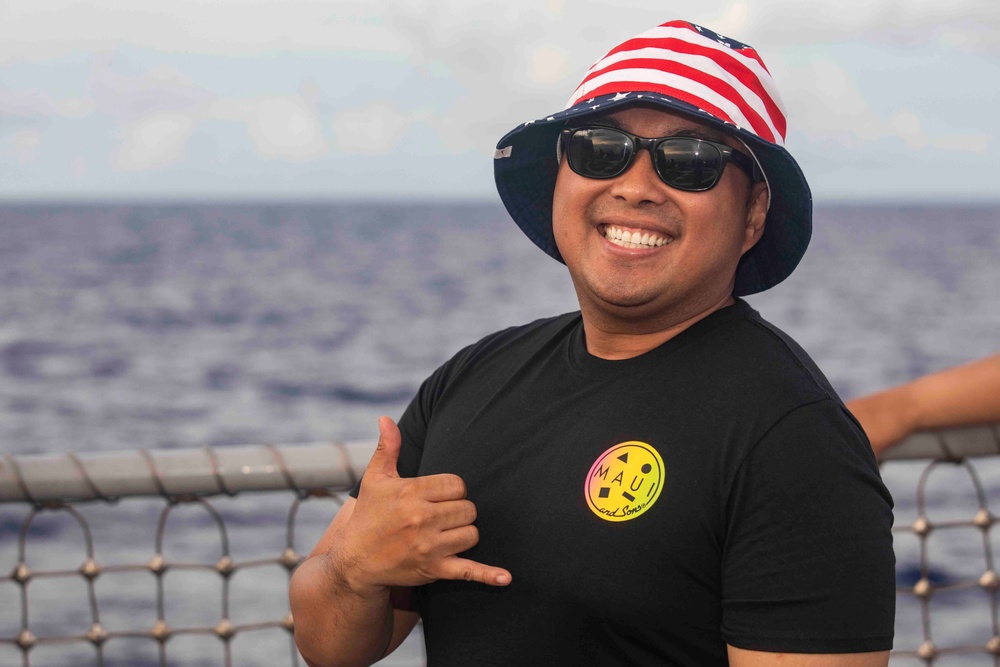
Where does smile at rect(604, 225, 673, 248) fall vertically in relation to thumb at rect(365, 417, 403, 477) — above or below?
above

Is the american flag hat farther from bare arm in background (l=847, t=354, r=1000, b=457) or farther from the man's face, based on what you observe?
bare arm in background (l=847, t=354, r=1000, b=457)

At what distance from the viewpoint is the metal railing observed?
3.07m

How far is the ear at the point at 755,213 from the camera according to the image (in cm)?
226

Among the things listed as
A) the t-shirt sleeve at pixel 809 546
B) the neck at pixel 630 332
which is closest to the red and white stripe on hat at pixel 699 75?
the neck at pixel 630 332

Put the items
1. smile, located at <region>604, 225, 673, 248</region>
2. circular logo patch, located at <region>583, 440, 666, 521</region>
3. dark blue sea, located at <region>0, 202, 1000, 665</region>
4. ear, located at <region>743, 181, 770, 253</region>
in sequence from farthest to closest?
dark blue sea, located at <region>0, 202, 1000, 665</region>, ear, located at <region>743, 181, 770, 253</region>, smile, located at <region>604, 225, 673, 248</region>, circular logo patch, located at <region>583, 440, 666, 521</region>

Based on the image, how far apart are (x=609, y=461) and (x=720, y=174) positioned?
0.58 metres

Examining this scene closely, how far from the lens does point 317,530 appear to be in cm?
1250

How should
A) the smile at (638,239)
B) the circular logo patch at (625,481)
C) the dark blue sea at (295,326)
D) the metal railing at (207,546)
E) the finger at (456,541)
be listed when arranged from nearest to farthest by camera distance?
the circular logo patch at (625,481) < the finger at (456,541) < the smile at (638,239) < the metal railing at (207,546) < the dark blue sea at (295,326)

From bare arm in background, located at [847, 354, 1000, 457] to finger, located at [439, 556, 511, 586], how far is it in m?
1.16

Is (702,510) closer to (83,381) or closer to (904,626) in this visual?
(904,626)

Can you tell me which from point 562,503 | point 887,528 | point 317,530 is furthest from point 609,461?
point 317,530

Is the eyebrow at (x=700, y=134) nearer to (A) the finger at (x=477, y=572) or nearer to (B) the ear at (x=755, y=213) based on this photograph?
(B) the ear at (x=755, y=213)

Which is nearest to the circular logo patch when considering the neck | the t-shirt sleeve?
the t-shirt sleeve

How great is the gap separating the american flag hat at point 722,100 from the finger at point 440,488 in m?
0.72
